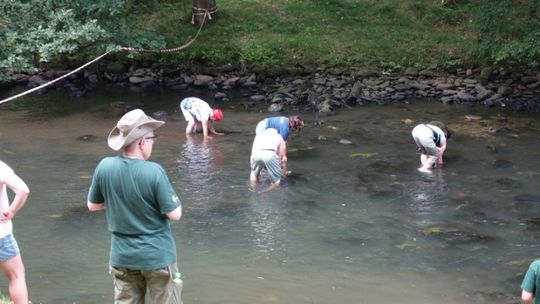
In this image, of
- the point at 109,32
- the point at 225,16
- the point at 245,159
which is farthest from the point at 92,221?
the point at 225,16

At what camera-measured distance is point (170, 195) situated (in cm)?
498

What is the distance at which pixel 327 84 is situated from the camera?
19703 millimetres

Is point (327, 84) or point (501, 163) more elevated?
point (327, 84)

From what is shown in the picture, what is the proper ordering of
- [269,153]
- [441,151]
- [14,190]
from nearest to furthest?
[14,190] → [269,153] → [441,151]

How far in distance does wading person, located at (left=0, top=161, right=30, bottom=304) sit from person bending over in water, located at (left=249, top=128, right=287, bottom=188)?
6.26m

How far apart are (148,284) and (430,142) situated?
853 centimetres

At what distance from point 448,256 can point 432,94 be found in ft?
33.7

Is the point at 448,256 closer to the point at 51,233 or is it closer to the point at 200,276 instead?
the point at 200,276

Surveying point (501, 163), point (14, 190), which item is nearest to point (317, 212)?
point (501, 163)

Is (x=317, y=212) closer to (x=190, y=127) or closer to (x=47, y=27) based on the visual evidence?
(x=190, y=127)

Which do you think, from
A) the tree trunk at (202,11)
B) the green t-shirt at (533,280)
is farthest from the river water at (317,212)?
the tree trunk at (202,11)

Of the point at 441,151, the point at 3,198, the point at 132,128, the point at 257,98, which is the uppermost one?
the point at 132,128

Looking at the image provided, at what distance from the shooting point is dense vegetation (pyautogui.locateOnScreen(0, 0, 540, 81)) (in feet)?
53.5

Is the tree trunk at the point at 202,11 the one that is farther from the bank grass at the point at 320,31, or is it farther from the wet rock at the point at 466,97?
the wet rock at the point at 466,97
